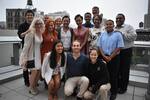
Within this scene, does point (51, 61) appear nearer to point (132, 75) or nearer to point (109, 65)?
point (109, 65)

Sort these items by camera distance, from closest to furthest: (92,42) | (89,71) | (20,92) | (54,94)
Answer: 1. (89,71)
2. (54,94)
3. (92,42)
4. (20,92)

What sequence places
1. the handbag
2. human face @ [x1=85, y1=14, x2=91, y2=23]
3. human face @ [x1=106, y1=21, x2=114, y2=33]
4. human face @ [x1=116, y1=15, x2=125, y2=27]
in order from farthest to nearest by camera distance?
human face @ [x1=85, y1=14, x2=91, y2=23]
the handbag
human face @ [x1=116, y1=15, x2=125, y2=27]
human face @ [x1=106, y1=21, x2=114, y2=33]

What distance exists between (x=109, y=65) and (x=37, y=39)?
1278 millimetres

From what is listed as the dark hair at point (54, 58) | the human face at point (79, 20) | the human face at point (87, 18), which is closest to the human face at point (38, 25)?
the dark hair at point (54, 58)

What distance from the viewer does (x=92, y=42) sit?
10.3 ft

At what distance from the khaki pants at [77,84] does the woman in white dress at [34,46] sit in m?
0.68

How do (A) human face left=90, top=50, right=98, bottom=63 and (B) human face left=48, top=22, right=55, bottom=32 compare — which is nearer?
(A) human face left=90, top=50, right=98, bottom=63

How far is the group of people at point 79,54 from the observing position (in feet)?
8.86

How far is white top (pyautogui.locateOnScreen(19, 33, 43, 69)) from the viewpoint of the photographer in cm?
308

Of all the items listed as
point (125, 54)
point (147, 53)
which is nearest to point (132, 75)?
point (147, 53)

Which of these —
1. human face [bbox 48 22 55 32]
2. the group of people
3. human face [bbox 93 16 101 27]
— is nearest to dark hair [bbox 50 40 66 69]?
the group of people

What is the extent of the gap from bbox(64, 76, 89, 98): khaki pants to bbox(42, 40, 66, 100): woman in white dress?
0.20 meters

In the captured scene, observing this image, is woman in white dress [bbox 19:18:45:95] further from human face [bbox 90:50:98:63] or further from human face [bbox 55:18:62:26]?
human face [bbox 90:50:98:63]

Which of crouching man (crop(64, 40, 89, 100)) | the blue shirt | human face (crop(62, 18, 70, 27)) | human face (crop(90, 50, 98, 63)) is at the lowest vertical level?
crouching man (crop(64, 40, 89, 100))
